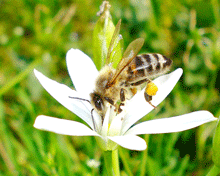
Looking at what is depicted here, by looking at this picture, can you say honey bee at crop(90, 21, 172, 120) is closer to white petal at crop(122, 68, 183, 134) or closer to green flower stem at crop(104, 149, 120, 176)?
white petal at crop(122, 68, 183, 134)

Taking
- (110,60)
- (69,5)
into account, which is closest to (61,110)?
(110,60)

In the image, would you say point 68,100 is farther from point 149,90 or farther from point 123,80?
point 149,90

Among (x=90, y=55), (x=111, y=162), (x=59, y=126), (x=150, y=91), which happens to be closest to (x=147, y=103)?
(x=150, y=91)

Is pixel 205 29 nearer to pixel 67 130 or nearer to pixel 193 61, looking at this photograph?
pixel 193 61

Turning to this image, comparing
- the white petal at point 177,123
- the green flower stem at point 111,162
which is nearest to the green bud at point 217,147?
the white petal at point 177,123

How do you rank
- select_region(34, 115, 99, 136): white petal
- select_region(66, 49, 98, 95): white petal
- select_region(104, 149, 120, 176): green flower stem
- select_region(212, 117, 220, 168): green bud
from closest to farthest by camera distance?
1. select_region(34, 115, 99, 136): white petal
2. select_region(212, 117, 220, 168): green bud
3. select_region(104, 149, 120, 176): green flower stem
4. select_region(66, 49, 98, 95): white petal

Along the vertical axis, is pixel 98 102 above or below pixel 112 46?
below

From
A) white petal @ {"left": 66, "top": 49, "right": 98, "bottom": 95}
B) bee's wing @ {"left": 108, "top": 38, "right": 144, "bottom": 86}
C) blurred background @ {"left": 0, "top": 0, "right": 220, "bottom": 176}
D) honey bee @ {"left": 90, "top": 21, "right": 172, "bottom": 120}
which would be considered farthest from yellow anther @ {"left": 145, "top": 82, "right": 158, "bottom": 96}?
blurred background @ {"left": 0, "top": 0, "right": 220, "bottom": 176}

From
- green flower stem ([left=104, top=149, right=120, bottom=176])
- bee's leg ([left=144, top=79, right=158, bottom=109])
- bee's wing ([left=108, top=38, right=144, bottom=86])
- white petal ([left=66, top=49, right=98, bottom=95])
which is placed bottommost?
green flower stem ([left=104, top=149, right=120, bottom=176])
